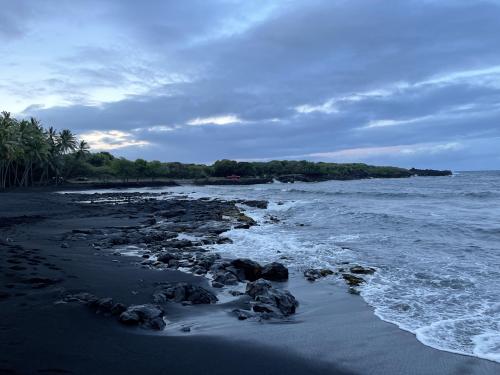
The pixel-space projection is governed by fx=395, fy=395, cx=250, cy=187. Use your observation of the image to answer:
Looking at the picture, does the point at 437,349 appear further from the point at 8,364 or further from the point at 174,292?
the point at 8,364

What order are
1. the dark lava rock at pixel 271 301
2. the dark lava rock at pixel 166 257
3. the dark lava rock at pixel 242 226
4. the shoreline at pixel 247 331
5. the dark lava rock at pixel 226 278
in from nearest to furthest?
the shoreline at pixel 247 331, the dark lava rock at pixel 271 301, the dark lava rock at pixel 226 278, the dark lava rock at pixel 166 257, the dark lava rock at pixel 242 226

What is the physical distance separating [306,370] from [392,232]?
1751 centimetres

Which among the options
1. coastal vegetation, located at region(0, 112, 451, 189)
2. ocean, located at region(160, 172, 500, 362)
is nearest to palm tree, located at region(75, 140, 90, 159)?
coastal vegetation, located at region(0, 112, 451, 189)

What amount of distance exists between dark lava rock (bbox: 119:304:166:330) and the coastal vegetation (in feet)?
222

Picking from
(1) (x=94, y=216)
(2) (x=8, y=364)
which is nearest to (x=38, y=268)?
(2) (x=8, y=364)

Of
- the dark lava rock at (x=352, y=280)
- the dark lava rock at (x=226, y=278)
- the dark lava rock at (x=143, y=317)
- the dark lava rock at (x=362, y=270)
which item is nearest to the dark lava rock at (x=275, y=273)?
the dark lava rock at (x=226, y=278)

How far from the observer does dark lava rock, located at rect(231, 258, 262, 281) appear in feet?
40.4

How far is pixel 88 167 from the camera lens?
108750 millimetres

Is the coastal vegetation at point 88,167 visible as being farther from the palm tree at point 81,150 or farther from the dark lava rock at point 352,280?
the dark lava rock at point 352,280

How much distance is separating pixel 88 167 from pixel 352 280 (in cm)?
10818

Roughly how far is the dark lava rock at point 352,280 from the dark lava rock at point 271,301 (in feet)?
9.14

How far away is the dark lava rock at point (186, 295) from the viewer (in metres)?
9.39

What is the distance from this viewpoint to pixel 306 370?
6.09 m

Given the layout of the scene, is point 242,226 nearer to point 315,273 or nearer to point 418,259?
point 418,259
